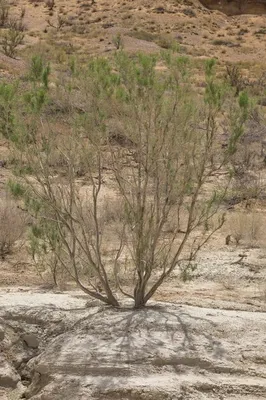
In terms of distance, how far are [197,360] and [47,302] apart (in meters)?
1.62

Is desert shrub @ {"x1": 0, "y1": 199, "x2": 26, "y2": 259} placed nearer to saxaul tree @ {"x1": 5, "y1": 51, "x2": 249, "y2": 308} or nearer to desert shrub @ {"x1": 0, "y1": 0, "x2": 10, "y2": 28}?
saxaul tree @ {"x1": 5, "y1": 51, "x2": 249, "y2": 308}

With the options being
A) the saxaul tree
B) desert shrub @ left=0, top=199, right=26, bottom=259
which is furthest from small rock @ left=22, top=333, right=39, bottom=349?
desert shrub @ left=0, top=199, right=26, bottom=259

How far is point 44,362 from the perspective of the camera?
508 cm

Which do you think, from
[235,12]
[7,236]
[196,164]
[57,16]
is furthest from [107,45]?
[196,164]

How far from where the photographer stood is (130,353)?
4.95 meters

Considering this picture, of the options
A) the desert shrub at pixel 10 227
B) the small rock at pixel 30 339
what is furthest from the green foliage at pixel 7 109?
the desert shrub at pixel 10 227

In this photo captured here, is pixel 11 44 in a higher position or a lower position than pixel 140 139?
lower

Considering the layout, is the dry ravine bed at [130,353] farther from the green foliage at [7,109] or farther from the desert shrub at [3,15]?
the desert shrub at [3,15]

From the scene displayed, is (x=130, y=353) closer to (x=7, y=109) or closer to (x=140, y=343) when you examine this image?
(x=140, y=343)

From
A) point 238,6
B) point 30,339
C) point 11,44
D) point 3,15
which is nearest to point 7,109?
point 30,339

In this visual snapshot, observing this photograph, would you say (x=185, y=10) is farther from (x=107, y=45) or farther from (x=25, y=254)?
(x=25, y=254)

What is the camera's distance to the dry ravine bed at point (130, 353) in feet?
15.5

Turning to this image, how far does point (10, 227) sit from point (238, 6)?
1385 inches

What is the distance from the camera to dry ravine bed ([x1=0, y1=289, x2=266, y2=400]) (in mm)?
4711
